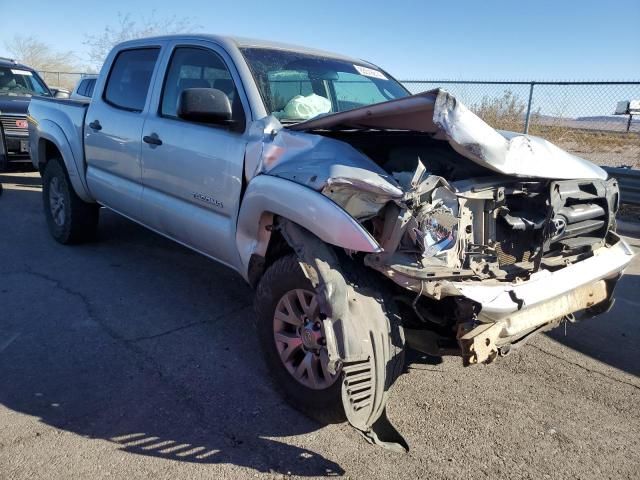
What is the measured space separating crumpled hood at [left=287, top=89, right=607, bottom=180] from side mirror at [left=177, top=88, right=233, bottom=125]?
51cm

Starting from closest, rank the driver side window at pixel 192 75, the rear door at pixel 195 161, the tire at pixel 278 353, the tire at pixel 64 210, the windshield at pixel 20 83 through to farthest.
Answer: the tire at pixel 278 353
the rear door at pixel 195 161
the driver side window at pixel 192 75
the tire at pixel 64 210
the windshield at pixel 20 83

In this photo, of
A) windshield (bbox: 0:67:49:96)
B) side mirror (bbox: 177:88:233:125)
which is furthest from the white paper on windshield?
windshield (bbox: 0:67:49:96)

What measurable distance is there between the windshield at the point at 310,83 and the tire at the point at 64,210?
297 cm

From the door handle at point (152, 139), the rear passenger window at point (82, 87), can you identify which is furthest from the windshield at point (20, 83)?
the door handle at point (152, 139)

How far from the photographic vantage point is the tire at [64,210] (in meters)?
5.70

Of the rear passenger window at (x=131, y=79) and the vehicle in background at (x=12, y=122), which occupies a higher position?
the rear passenger window at (x=131, y=79)

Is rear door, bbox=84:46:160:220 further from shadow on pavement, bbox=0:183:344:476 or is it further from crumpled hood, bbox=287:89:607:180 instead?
crumpled hood, bbox=287:89:607:180

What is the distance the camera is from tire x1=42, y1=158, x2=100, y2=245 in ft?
18.7

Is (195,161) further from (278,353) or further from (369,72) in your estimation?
(369,72)

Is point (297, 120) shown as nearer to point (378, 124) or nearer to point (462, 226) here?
point (378, 124)

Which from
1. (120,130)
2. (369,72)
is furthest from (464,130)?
(120,130)

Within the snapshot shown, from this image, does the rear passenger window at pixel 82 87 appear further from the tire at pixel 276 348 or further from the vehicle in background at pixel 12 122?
the tire at pixel 276 348

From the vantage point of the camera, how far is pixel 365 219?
2.62 m

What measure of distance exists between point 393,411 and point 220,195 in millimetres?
1730
